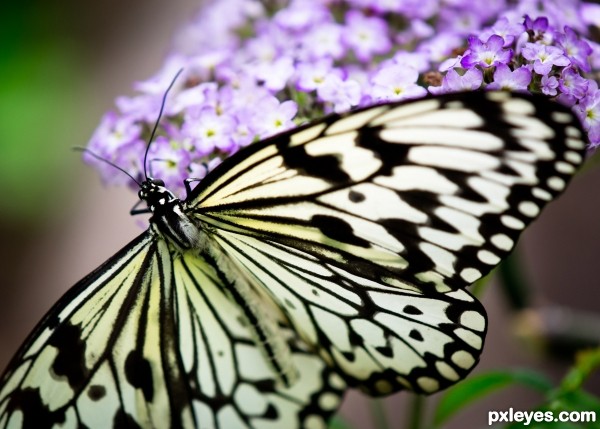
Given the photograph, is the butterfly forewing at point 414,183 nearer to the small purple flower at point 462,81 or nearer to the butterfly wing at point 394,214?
the butterfly wing at point 394,214

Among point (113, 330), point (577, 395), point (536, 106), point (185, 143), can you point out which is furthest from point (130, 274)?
point (577, 395)

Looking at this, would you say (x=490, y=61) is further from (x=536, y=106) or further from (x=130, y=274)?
(x=130, y=274)

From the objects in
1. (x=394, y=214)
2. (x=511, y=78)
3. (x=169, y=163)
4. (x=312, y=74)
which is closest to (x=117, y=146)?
(x=169, y=163)

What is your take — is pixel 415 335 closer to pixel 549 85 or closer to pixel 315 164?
pixel 315 164

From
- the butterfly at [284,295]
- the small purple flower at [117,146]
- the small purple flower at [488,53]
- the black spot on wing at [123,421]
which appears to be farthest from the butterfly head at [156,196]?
the small purple flower at [488,53]

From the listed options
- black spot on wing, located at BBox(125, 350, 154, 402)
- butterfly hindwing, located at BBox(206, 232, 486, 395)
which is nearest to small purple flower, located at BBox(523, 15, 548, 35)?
butterfly hindwing, located at BBox(206, 232, 486, 395)

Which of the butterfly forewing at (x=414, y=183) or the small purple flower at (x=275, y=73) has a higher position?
the small purple flower at (x=275, y=73)

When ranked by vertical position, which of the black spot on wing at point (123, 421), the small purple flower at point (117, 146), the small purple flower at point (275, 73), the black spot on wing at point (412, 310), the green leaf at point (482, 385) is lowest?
the green leaf at point (482, 385)
